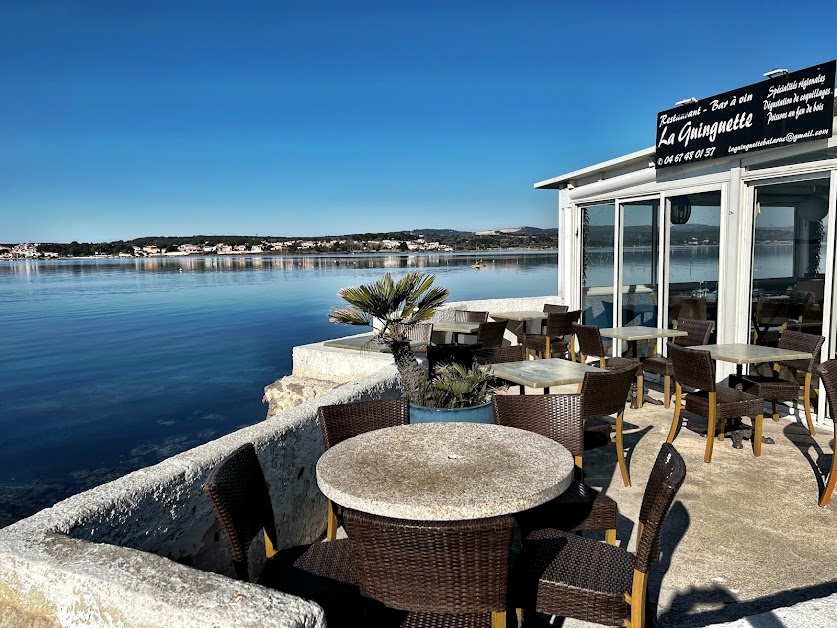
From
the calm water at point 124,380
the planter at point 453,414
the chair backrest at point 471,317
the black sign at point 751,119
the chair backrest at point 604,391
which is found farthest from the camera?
the calm water at point 124,380

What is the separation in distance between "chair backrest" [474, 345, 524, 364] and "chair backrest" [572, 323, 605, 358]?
1117mm

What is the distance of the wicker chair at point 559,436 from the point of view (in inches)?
104

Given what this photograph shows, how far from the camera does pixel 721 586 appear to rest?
2734mm

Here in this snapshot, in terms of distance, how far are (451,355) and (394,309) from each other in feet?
3.05

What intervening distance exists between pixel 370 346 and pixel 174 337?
93.1 feet

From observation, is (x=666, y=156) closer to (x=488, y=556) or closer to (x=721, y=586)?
(x=721, y=586)

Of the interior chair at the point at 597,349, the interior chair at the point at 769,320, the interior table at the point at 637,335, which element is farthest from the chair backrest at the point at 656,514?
the interior chair at the point at 769,320

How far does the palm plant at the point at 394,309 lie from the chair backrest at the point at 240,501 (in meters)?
2.22

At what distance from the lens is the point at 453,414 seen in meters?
3.97

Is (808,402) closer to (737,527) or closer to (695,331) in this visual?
(695,331)

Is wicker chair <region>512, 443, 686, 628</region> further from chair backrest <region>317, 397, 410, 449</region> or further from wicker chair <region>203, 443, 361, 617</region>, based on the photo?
chair backrest <region>317, 397, 410, 449</region>

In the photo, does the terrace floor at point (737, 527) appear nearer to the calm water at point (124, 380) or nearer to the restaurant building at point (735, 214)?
the restaurant building at point (735, 214)

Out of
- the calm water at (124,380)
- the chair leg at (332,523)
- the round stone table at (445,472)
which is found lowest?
the calm water at (124,380)

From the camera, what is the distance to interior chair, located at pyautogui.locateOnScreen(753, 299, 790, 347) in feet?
19.0
